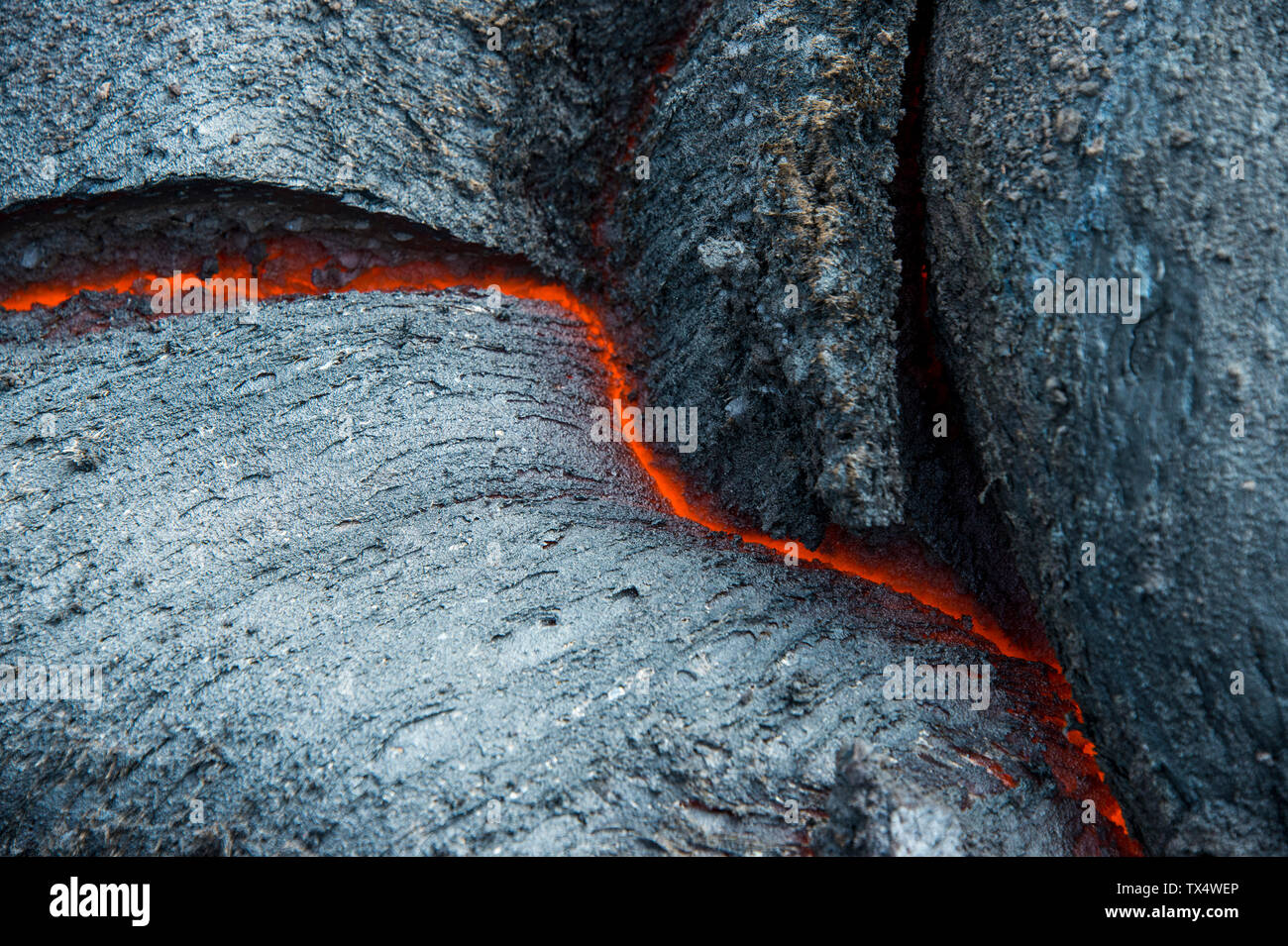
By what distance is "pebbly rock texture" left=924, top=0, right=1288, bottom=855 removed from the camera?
253 centimetres

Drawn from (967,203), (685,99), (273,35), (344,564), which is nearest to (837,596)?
(967,203)

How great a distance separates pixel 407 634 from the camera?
118 inches

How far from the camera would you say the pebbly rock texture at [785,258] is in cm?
315

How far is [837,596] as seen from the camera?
11.0ft

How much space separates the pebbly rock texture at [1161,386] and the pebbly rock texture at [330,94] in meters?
2.00

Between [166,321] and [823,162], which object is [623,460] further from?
[166,321]

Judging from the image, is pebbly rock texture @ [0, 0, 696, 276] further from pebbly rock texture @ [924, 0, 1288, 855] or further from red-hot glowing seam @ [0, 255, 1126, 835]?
pebbly rock texture @ [924, 0, 1288, 855]

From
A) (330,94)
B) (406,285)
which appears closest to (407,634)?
(406,285)

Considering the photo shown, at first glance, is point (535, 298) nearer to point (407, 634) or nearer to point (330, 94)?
point (330, 94)

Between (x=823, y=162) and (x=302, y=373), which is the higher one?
(x=823, y=162)

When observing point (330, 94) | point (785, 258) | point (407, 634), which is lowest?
point (407, 634)

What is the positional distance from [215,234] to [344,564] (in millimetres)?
1830

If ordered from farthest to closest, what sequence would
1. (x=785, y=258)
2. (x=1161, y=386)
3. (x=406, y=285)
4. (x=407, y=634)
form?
(x=406, y=285), (x=785, y=258), (x=407, y=634), (x=1161, y=386)

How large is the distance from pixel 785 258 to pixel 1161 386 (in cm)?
133
